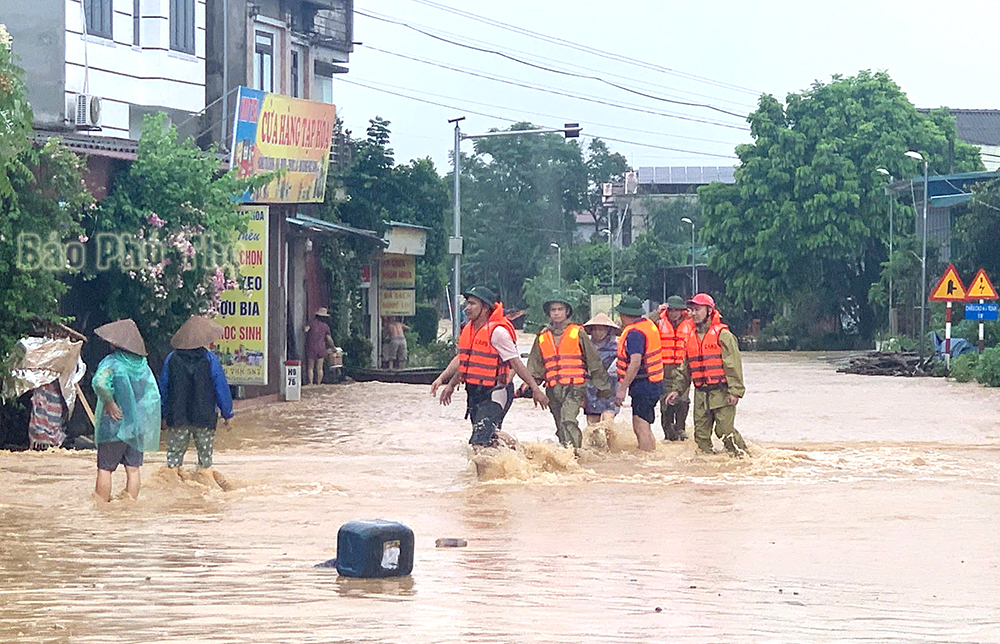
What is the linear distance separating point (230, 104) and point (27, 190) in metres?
9.51

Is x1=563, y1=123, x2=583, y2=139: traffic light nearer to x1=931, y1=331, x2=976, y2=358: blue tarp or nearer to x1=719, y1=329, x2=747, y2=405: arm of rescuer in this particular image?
x1=931, y1=331, x2=976, y2=358: blue tarp

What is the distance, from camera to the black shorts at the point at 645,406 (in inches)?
636

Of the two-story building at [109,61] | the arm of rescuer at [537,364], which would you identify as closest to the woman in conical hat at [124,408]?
the arm of rescuer at [537,364]

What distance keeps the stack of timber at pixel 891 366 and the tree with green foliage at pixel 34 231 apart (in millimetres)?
24476

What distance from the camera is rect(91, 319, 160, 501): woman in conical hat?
12117 mm

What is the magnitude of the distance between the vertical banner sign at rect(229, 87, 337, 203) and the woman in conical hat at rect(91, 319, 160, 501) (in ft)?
31.5

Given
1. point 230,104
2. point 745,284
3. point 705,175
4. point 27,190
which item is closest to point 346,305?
point 230,104

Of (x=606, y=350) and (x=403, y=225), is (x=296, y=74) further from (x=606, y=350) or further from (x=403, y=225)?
(x=606, y=350)

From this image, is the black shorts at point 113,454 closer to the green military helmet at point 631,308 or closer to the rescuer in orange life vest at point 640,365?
the rescuer in orange life vest at point 640,365

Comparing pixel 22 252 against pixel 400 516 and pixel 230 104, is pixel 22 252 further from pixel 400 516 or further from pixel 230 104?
pixel 230 104

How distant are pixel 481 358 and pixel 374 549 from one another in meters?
5.67

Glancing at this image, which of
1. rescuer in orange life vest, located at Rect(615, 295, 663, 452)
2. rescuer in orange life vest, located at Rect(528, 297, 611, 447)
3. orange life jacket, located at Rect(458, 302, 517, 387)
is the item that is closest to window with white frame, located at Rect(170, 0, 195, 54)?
rescuer in orange life vest, located at Rect(615, 295, 663, 452)

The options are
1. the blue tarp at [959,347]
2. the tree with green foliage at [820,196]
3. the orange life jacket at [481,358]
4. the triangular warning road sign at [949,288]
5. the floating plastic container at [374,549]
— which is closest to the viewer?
the floating plastic container at [374,549]

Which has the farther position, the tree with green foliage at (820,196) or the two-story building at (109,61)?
the tree with green foliage at (820,196)
